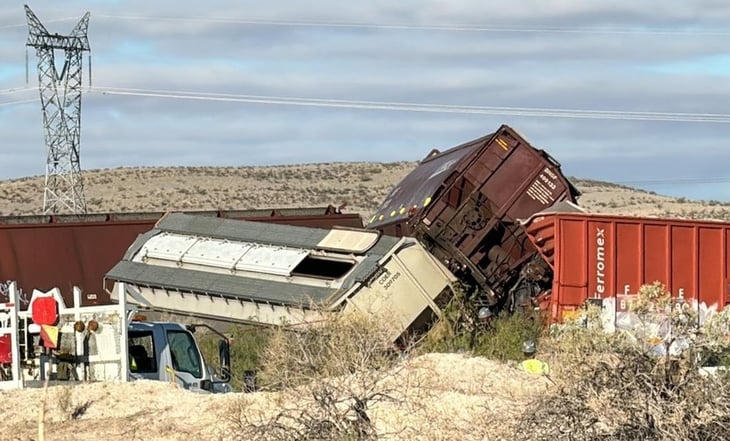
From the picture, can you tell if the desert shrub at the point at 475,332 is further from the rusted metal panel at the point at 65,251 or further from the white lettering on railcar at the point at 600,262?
the rusted metal panel at the point at 65,251

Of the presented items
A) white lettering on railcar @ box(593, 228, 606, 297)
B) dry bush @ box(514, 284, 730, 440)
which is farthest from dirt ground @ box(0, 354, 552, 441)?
white lettering on railcar @ box(593, 228, 606, 297)

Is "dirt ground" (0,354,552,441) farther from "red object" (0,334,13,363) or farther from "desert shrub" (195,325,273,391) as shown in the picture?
"desert shrub" (195,325,273,391)

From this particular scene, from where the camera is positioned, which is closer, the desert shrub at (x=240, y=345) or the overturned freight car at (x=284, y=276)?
the desert shrub at (x=240, y=345)

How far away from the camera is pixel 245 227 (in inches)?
843

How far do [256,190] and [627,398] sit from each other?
256ft

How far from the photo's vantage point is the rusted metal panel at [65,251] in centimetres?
2464

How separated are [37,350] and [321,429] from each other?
5165 millimetres

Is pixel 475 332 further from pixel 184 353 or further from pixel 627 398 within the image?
pixel 627 398

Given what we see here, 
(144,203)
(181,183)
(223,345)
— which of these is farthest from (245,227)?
(181,183)

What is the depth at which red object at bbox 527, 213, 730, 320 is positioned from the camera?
1994cm

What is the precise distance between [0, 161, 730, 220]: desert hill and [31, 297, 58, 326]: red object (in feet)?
195

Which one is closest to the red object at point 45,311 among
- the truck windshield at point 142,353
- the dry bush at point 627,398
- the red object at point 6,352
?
the red object at point 6,352

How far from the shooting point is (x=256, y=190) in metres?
86.2

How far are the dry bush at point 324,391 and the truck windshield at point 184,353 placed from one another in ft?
11.7
